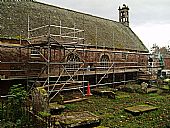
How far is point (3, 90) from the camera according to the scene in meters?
14.5

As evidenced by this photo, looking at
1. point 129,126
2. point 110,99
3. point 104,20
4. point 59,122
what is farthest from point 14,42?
point 104,20

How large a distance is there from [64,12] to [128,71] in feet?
31.9

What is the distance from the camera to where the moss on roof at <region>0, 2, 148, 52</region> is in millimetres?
17094

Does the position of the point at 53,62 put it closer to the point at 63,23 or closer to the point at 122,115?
the point at 63,23

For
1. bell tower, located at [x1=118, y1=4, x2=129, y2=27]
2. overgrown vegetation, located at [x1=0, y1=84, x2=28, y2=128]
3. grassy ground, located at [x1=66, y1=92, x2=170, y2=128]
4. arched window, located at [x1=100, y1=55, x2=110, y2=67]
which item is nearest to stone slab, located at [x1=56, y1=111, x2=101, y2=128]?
grassy ground, located at [x1=66, y1=92, x2=170, y2=128]

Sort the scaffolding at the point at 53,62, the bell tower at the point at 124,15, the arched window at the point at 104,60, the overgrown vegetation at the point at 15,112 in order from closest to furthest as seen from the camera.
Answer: the overgrown vegetation at the point at 15,112, the scaffolding at the point at 53,62, the arched window at the point at 104,60, the bell tower at the point at 124,15

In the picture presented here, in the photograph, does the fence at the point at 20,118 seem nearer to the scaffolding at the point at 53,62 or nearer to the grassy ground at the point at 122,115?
the grassy ground at the point at 122,115

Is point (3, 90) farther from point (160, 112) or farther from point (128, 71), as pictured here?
point (128, 71)

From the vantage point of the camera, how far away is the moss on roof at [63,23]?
17.1 metres

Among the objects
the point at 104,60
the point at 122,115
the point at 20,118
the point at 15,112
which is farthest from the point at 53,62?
the point at 20,118

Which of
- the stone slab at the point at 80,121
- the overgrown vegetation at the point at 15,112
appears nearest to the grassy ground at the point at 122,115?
the stone slab at the point at 80,121

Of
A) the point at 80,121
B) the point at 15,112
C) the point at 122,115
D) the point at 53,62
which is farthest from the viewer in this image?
the point at 53,62

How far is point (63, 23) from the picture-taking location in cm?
2172

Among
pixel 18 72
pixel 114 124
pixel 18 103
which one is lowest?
pixel 114 124
